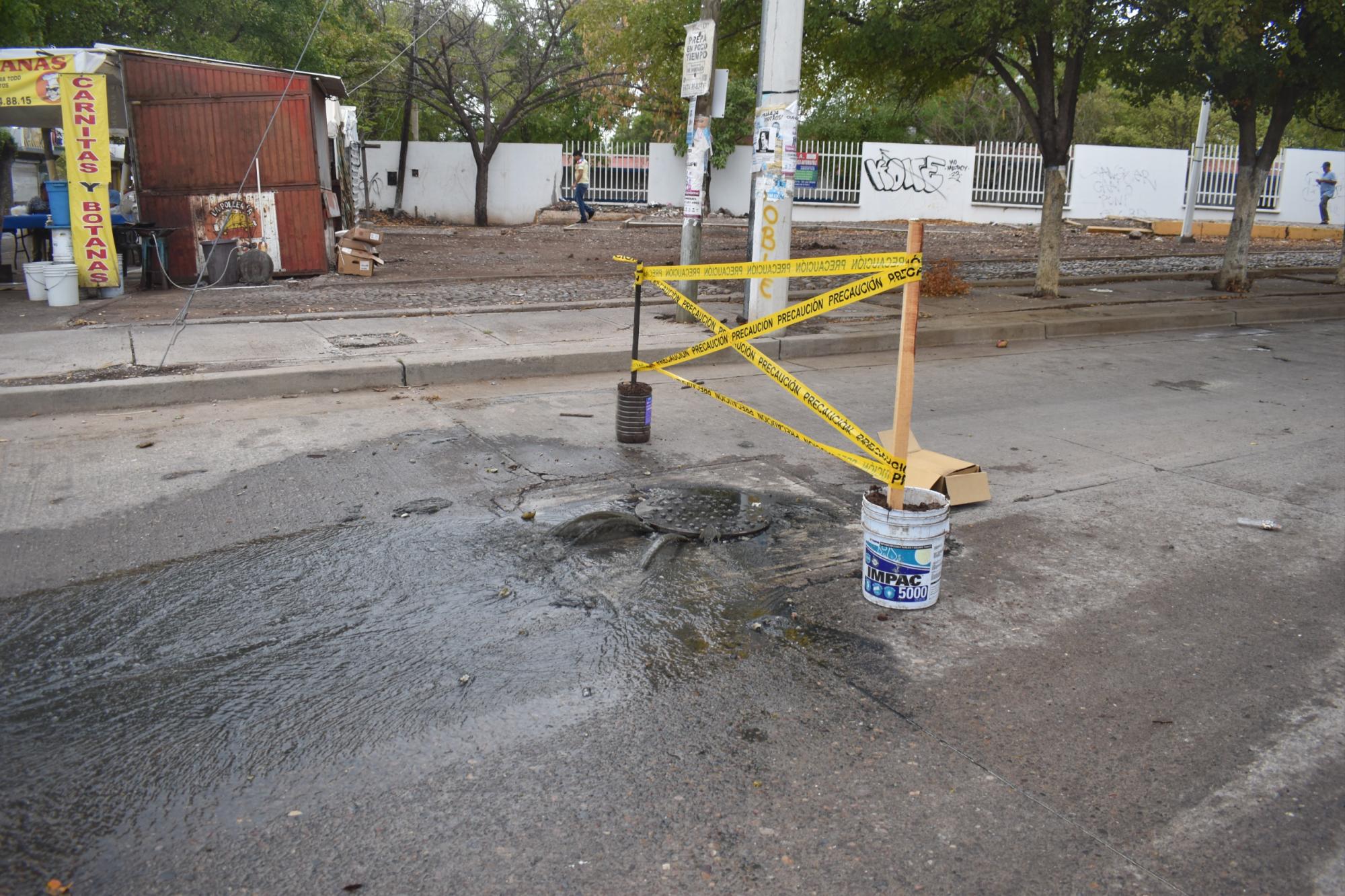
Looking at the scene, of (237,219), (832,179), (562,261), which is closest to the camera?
(237,219)

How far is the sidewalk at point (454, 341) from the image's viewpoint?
8219 millimetres

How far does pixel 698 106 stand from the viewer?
427 inches

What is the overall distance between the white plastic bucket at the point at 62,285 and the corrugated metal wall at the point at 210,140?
6.91 feet

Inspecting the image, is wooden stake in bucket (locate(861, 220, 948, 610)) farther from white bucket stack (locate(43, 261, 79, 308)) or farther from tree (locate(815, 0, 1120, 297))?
white bucket stack (locate(43, 261, 79, 308))

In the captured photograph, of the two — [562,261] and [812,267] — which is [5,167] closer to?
[562,261]

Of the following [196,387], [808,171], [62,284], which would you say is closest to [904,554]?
[196,387]

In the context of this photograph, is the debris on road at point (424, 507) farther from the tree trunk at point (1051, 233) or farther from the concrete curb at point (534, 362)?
the tree trunk at point (1051, 233)

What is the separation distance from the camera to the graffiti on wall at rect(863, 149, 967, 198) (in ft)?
107

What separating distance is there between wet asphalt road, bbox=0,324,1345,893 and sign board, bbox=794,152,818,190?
88.1 ft

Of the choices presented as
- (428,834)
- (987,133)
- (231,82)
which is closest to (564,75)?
(231,82)

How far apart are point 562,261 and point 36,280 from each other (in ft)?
29.0

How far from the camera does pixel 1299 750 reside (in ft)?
11.8

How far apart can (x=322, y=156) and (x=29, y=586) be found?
Answer: 12477 millimetres

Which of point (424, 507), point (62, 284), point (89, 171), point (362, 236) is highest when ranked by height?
point (89, 171)
